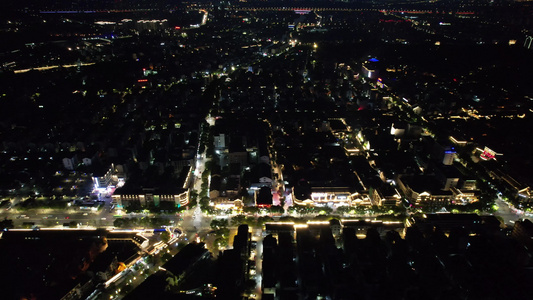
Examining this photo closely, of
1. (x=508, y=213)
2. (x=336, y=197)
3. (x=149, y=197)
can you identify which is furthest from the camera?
(x=336, y=197)

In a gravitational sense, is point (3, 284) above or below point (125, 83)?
below

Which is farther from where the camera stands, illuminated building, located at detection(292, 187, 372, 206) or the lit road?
illuminated building, located at detection(292, 187, 372, 206)

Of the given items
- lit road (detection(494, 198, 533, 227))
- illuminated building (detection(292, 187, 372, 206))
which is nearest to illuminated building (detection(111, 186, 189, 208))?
illuminated building (detection(292, 187, 372, 206))

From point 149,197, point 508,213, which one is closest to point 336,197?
point 508,213

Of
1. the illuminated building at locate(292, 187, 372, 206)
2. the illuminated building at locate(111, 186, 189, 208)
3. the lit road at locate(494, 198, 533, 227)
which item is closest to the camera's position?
the lit road at locate(494, 198, 533, 227)

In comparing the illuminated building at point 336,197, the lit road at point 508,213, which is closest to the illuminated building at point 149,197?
the illuminated building at point 336,197

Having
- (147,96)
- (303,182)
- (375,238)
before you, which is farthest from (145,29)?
(375,238)

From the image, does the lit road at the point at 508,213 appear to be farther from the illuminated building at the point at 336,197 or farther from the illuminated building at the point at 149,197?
the illuminated building at the point at 149,197

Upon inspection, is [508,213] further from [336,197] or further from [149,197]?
[149,197]

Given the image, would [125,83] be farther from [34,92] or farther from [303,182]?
[303,182]

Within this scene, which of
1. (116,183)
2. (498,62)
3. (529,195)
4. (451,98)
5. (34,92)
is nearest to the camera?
(529,195)

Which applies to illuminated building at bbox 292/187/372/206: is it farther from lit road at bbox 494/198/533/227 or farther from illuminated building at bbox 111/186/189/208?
lit road at bbox 494/198/533/227
